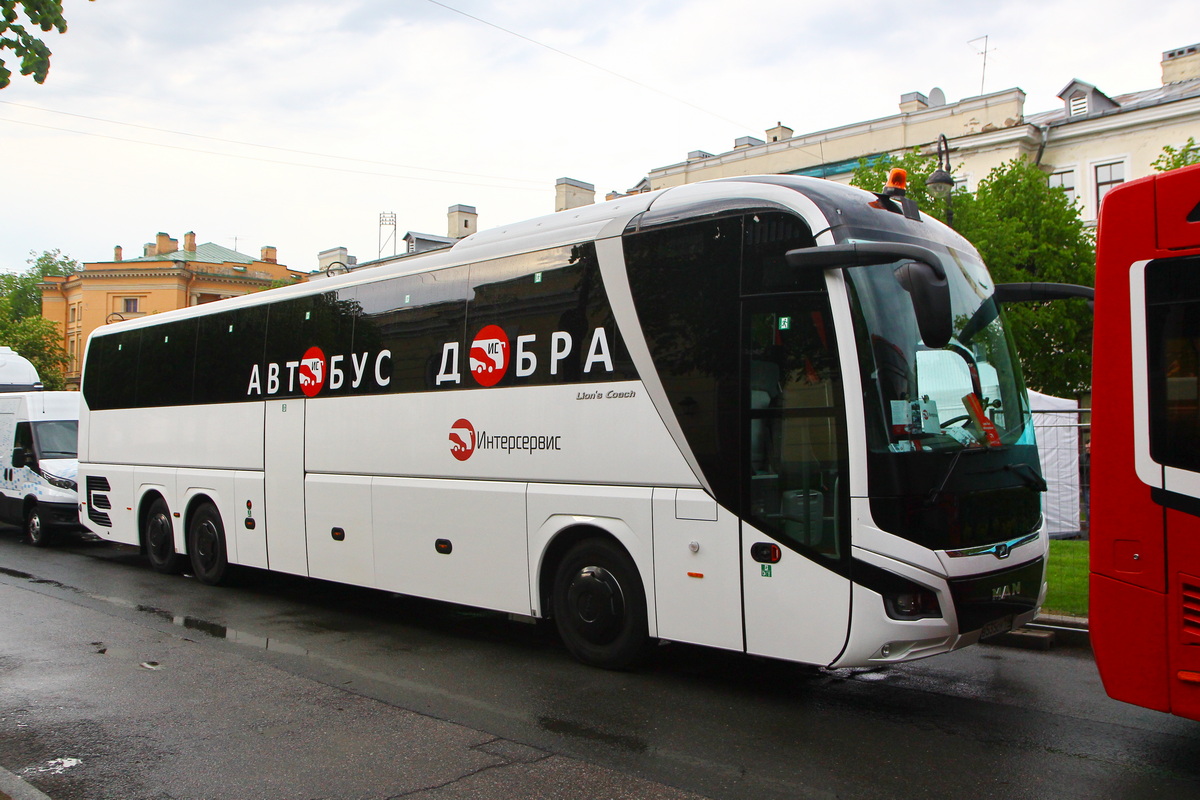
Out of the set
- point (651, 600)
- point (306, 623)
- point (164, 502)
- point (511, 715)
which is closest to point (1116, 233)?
point (651, 600)

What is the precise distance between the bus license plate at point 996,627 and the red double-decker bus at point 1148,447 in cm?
109

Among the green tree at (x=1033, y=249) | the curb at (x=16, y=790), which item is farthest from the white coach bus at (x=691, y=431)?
the green tree at (x=1033, y=249)

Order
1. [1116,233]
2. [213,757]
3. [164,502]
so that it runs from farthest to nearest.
A: 1. [164,502]
2. [213,757]
3. [1116,233]

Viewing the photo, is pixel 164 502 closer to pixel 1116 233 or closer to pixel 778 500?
pixel 778 500

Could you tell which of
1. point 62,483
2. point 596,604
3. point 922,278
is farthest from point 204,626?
point 62,483

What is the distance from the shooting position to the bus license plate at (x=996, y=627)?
6.31 meters

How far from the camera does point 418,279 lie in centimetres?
941

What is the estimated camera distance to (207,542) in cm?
1241

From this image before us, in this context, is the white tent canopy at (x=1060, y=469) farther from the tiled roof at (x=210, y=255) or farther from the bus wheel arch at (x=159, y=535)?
the tiled roof at (x=210, y=255)

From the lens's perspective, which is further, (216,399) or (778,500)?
(216,399)

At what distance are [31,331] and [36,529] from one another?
56952mm

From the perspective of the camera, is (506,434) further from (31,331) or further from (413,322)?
(31,331)

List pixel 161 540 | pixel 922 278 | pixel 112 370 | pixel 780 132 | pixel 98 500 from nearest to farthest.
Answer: pixel 922 278 < pixel 161 540 < pixel 112 370 < pixel 98 500 < pixel 780 132

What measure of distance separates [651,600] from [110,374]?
34.4 ft
